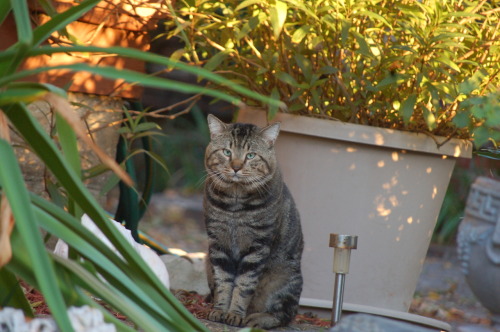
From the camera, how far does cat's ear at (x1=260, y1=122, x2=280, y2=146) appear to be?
216cm

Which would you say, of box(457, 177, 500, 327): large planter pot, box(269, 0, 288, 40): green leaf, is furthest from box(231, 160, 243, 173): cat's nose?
box(457, 177, 500, 327): large planter pot

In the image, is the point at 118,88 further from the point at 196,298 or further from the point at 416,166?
the point at 416,166

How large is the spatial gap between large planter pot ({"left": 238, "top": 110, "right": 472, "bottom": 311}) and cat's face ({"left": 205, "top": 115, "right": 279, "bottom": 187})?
127 millimetres

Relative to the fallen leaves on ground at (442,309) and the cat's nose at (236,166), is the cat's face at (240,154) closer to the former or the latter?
the cat's nose at (236,166)

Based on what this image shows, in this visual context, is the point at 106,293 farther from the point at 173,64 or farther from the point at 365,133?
the point at 365,133

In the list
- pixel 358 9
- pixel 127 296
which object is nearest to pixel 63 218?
pixel 127 296

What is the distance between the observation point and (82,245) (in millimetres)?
1083

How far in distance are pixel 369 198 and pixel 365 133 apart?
0.72ft

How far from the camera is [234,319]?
6.52ft

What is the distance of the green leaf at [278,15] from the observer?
6.14ft

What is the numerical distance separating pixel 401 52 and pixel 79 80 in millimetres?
1126

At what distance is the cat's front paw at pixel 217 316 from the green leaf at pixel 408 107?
79 cm

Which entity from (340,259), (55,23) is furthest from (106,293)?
(340,259)

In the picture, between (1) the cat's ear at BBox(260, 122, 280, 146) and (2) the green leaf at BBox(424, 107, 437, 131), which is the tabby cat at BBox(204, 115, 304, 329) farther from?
(2) the green leaf at BBox(424, 107, 437, 131)
